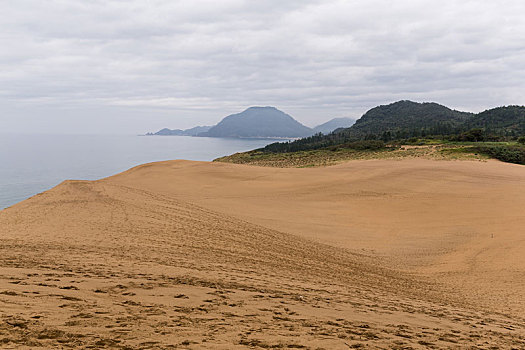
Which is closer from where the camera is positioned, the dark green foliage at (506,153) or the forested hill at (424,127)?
the dark green foliage at (506,153)

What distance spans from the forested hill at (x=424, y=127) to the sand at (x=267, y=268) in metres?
38.7

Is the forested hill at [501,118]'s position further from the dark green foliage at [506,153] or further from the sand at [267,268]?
the sand at [267,268]

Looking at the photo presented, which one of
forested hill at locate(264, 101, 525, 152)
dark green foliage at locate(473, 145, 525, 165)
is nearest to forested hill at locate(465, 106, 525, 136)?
forested hill at locate(264, 101, 525, 152)

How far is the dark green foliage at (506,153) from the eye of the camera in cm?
2964

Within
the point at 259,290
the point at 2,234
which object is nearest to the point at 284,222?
the point at 259,290

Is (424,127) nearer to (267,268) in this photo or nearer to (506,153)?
(506,153)

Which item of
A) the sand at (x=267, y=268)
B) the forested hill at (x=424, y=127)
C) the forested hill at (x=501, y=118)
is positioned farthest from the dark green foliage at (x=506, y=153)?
the forested hill at (x=501, y=118)

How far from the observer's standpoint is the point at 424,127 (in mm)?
83812

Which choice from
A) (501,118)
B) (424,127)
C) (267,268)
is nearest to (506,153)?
(267,268)

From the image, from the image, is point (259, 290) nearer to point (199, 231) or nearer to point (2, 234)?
point (199, 231)

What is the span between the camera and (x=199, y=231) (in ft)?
36.2

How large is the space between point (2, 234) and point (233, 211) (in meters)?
8.54

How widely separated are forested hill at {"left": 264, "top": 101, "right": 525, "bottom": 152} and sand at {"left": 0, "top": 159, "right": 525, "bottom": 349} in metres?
38.7

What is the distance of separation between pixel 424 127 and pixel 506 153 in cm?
5718
